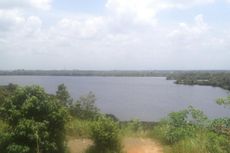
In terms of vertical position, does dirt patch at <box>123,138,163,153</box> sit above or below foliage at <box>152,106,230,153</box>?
below

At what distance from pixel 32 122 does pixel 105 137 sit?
6.30 feet

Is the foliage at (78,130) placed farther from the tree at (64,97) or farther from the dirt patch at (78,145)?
the tree at (64,97)

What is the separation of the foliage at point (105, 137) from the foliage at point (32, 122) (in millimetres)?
957

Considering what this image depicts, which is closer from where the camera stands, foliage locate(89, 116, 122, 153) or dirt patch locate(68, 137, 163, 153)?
foliage locate(89, 116, 122, 153)

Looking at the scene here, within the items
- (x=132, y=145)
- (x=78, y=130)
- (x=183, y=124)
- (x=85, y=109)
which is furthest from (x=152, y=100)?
(x=132, y=145)

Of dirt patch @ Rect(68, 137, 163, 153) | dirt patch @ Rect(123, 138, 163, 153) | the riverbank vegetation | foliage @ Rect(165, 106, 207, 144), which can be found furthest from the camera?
foliage @ Rect(165, 106, 207, 144)

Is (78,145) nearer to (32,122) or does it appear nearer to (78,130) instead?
(78,130)

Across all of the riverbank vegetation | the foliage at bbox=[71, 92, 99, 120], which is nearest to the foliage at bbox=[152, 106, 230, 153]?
the riverbank vegetation

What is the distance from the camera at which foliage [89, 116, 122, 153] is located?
27.3 feet

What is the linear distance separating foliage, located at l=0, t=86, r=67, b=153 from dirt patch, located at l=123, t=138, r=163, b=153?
2298mm

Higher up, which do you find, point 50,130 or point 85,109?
point 50,130

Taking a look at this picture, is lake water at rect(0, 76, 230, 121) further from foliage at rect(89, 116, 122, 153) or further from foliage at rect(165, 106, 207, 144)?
foliage at rect(89, 116, 122, 153)

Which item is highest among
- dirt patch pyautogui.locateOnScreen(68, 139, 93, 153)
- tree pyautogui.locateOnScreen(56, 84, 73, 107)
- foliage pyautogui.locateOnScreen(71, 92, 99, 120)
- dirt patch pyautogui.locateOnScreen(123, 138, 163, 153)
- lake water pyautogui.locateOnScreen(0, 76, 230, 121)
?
tree pyautogui.locateOnScreen(56, 84, 73, 107)

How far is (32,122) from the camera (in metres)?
7.11
